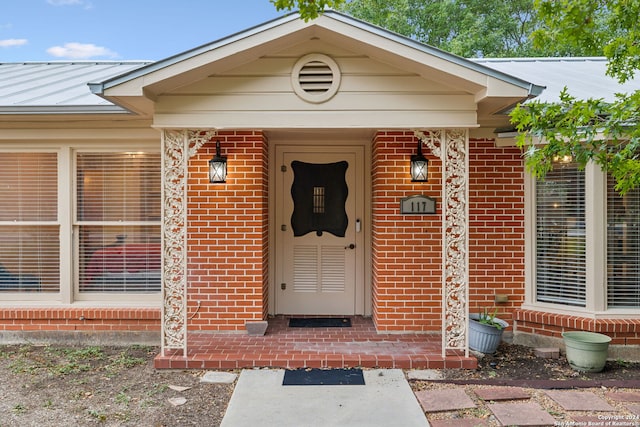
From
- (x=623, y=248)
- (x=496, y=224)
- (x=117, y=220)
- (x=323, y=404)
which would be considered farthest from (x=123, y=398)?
(x=623, y=248)

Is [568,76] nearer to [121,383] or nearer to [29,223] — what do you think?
[121,383]

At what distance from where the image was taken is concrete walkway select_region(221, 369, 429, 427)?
3398 mm

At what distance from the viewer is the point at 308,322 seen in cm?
580

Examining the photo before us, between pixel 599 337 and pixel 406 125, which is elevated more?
pixel 406 125

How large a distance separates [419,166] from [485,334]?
1.96 metres

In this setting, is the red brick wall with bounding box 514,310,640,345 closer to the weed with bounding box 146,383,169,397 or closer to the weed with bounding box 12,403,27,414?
the weed with bounding box 146,383,169,397

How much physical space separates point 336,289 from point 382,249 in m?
1.12

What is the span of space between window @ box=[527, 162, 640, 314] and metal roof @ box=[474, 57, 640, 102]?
3.13 feet

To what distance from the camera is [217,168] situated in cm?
502

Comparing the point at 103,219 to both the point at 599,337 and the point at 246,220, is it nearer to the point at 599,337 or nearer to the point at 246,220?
the point at 246,220

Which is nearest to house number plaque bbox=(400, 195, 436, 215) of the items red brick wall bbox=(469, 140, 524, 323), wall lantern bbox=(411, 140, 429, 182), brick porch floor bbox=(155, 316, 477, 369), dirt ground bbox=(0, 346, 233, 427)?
wall lantern bbox=(411, 140, 429, 182)

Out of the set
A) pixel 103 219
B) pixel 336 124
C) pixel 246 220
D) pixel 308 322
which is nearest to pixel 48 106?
pixel 103 219

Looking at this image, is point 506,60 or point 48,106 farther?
point 506,60

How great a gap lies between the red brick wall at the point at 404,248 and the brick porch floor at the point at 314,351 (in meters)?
0.26
